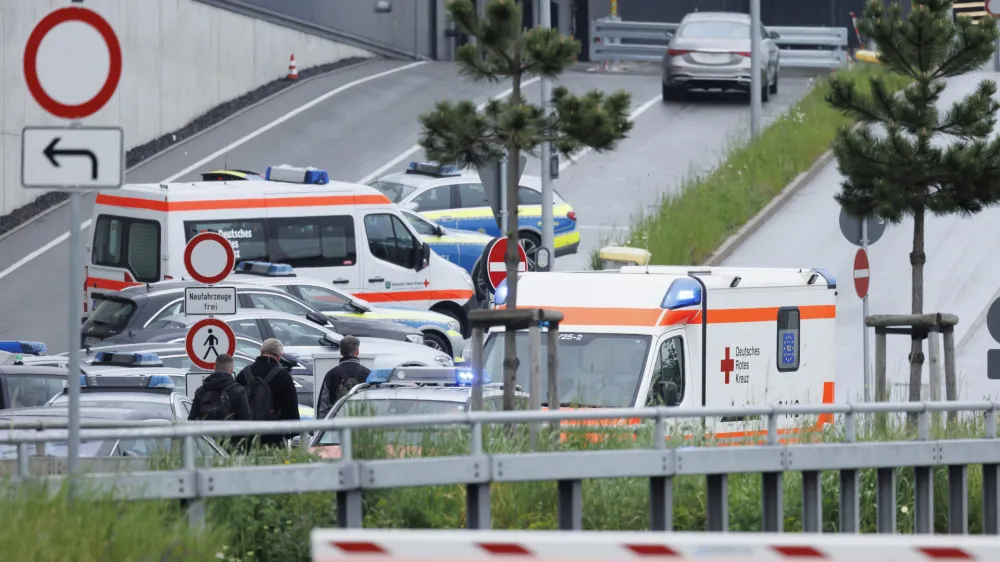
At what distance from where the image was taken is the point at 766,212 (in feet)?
98.5

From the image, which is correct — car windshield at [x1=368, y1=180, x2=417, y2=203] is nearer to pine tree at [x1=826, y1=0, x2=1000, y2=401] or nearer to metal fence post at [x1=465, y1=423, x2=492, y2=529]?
pine tree at [x1=826, y1=0, x2=1000, y2=401]

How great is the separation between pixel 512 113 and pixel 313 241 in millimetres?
12475

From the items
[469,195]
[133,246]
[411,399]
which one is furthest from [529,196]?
[411,399]

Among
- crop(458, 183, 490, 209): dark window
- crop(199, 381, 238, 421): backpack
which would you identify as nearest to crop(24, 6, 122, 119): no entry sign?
crop(199, 381, 238, 421): backpack

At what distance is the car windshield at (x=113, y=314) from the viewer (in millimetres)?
21250

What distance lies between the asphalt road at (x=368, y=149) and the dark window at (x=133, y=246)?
1.99 meters

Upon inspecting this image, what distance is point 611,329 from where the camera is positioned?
48.1ft

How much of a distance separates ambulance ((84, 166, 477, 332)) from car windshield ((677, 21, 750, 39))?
44.7 feet

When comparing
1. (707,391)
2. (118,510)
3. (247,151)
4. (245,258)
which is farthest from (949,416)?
(247,151)

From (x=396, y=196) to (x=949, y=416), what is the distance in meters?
16.3

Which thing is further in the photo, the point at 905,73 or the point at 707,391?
the point at 905,73

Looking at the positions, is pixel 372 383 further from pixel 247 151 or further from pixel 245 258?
pixel 247 151

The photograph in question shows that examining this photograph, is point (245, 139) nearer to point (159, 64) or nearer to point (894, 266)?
point (159, 64)

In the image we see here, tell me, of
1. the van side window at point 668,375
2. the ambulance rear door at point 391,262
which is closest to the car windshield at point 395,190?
the ambulance rear door at point 391,262
